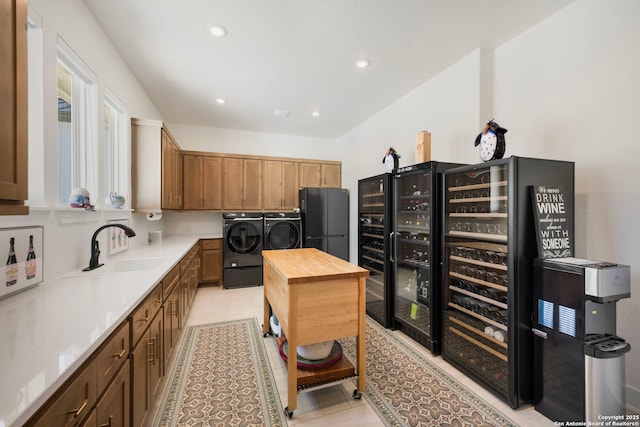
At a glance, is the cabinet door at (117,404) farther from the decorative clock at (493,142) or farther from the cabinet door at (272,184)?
the cabinet door at (272,184)

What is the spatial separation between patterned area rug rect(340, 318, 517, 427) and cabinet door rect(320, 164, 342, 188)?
3521 mm

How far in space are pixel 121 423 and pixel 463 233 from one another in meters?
2.55

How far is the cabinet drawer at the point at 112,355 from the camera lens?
3.38ft

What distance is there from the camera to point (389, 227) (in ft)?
9.96

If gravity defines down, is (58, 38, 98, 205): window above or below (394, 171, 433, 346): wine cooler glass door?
above

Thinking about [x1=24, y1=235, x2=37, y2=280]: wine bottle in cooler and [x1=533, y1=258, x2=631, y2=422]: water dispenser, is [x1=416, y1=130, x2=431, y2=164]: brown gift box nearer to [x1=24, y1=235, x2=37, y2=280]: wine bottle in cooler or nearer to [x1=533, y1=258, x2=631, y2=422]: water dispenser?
[x1=533, y1=258, x2=631, y2=422]: water dispenser

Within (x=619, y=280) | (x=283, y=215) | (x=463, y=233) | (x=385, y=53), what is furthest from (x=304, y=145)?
(x=619, y=280)

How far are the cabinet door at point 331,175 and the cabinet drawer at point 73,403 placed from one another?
15.5ft

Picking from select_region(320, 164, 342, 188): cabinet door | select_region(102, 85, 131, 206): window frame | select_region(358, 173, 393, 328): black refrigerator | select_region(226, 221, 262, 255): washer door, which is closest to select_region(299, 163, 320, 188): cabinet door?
select_region(320, 164, 342, 188): cabinet door

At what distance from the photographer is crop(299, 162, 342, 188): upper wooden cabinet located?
5289mm

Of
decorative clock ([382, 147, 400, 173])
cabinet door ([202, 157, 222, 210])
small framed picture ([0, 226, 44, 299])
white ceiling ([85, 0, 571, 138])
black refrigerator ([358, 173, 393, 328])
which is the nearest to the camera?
small framed picture ([0, 226, 44, 299])

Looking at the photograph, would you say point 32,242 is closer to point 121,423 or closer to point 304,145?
point 121,423

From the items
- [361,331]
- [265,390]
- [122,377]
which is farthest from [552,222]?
[122,377]

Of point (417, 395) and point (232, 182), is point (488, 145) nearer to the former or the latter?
point (417, 395)
